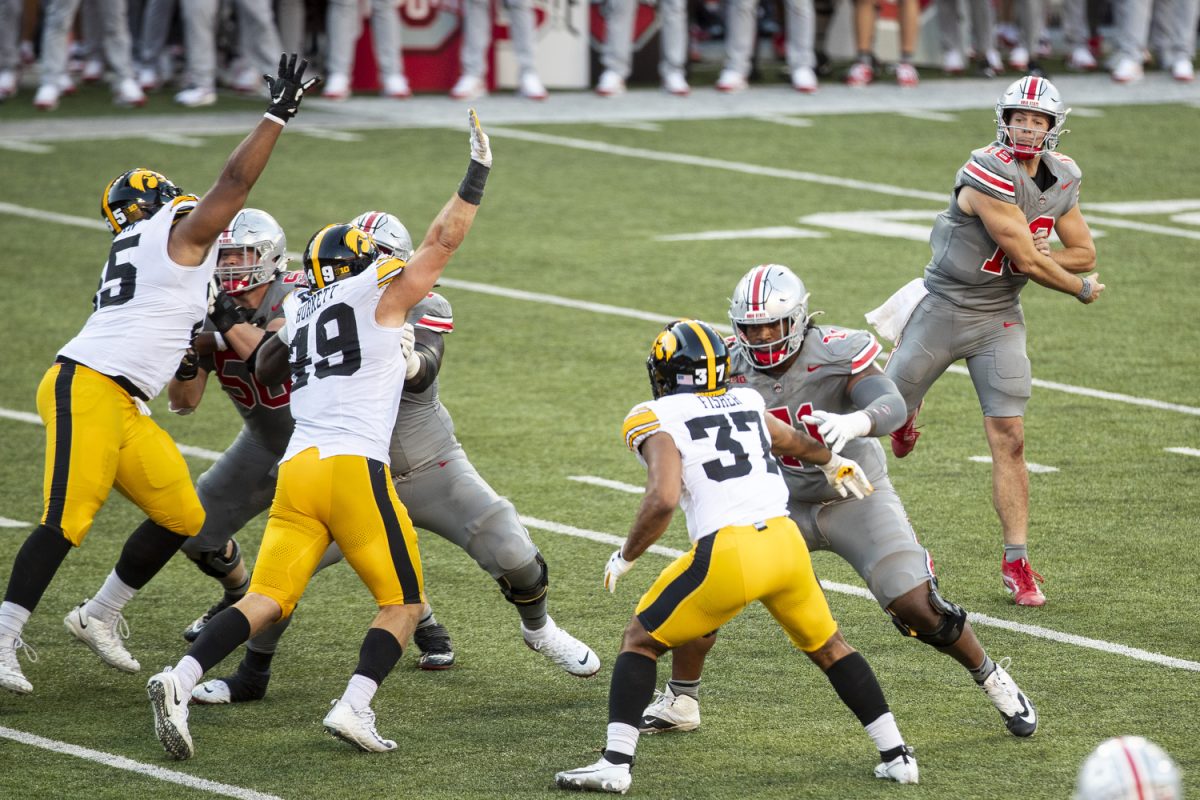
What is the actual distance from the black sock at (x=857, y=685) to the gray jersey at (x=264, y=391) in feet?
7.78

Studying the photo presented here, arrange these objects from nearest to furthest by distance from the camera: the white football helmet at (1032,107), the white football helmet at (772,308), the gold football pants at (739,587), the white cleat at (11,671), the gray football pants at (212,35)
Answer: the gold football pants at (739,587)
the white football helmet at (772,308)
the white cleat at (11,671)
the white football helmet at (1032,107)
the gray football pants at (212,35)

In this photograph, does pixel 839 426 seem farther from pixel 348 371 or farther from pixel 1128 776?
pixel 1128 776

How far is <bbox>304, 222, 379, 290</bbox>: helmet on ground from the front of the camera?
598 cm

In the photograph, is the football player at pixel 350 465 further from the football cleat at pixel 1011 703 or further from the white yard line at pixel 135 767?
the football cleat at pixel 1011 703

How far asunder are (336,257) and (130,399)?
3.21ft

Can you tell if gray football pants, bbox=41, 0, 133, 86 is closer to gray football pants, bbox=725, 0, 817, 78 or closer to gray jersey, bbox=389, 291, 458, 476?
gray football pants, bbox=725, 0, 817, 78

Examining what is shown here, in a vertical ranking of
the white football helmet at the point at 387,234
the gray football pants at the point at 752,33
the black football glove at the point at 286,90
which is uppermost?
the black football glove at the point at 286,90

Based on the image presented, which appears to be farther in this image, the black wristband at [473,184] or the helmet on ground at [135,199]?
the helmet on ground at [135,199]

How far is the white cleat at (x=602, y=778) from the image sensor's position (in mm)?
5379

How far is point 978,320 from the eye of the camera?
770 centimetres

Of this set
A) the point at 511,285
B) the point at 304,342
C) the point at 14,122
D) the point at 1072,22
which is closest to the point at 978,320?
the point at 304,342

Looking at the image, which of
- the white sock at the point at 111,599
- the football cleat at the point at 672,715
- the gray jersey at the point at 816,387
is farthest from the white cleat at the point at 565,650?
the white sock at the point at 111,599

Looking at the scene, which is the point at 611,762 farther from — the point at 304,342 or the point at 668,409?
the point at 304,342

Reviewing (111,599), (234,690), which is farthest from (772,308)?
(111,599)
